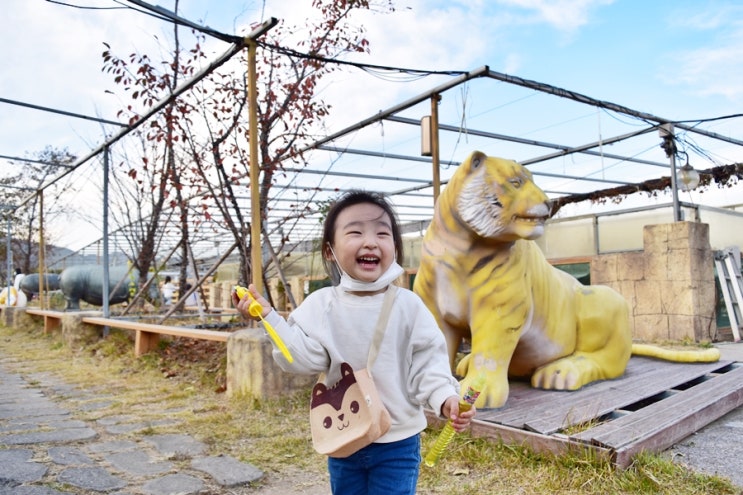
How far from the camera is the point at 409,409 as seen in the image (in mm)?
1440

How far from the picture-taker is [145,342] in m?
5.36

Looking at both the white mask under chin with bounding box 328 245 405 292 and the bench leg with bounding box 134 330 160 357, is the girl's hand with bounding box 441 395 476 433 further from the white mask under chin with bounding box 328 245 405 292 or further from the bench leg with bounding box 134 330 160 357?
the bench leg with bounding box 134 330 160 357

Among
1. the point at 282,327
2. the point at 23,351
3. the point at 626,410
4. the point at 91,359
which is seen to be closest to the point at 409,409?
the point at 282,327

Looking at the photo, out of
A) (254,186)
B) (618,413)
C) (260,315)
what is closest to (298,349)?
(260,315)

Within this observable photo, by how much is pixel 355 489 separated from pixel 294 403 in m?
2.18

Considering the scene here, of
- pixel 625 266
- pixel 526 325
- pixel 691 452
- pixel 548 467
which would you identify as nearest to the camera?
pixel 548 467

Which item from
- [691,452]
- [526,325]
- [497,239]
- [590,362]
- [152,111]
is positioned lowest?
[691,452]

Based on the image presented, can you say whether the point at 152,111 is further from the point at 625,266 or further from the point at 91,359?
the point at 625,266

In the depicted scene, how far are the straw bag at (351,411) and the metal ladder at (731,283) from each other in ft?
22.5

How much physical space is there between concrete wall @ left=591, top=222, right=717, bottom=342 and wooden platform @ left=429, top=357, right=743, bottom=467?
2737 millimetres

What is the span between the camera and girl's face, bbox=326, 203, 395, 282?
4.73ft

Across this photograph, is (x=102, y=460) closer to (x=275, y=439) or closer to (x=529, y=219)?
(x=275, y=439)

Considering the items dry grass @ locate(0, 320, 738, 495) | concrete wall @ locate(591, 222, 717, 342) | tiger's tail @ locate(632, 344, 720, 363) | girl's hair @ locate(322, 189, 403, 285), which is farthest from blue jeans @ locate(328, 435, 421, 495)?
concrete wall @ locate(591, 222, 717, 342)

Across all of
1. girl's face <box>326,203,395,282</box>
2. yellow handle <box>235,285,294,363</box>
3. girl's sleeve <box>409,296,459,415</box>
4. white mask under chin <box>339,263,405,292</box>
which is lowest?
girl's sleeve <box>409,296,459,415</box>
